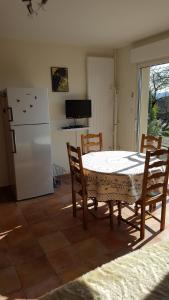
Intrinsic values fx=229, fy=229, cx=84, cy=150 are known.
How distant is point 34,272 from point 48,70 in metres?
3.22

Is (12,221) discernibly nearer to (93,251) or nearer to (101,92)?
(93,251)

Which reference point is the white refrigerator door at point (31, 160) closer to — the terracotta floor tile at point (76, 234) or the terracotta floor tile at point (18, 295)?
the terracotta floor tile at point (76, 234)

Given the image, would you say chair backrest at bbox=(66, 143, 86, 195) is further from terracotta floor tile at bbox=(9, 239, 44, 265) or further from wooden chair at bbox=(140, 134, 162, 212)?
wooden chair at bbox=(140, 134, 162, 212)

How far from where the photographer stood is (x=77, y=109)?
170 inches

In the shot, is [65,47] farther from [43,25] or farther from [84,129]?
[84,129]

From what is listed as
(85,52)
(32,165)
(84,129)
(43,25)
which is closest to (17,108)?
(32,165)

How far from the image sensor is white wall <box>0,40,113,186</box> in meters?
3.77

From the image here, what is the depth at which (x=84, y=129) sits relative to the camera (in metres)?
4.60

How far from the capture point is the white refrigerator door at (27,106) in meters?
3.27

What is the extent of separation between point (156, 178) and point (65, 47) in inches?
116

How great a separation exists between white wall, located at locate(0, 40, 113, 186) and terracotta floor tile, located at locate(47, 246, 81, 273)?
2.15 metres

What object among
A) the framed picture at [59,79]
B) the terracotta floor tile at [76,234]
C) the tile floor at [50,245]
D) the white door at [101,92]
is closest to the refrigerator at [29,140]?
the tile floor at [50,245]

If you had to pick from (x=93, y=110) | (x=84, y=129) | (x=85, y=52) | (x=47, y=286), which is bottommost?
(x=47, y=286)

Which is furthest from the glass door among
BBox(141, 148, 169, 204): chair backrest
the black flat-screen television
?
BBox(141, 148, 169, 204): chair backrest
